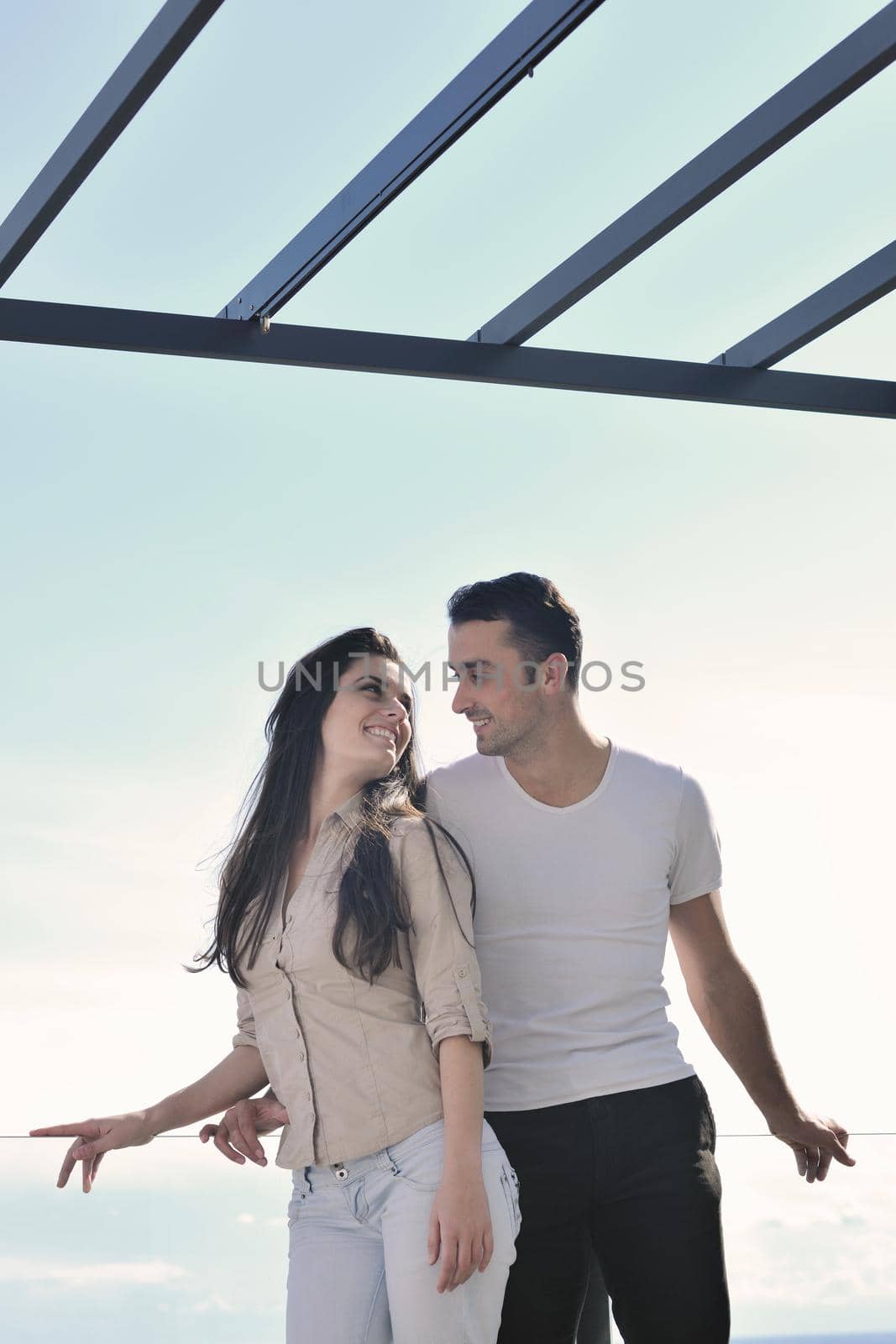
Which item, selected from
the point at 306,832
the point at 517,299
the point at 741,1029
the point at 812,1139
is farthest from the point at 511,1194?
the point at 517,299

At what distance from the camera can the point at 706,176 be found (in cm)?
202

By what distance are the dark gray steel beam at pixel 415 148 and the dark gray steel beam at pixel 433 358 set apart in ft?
0.25

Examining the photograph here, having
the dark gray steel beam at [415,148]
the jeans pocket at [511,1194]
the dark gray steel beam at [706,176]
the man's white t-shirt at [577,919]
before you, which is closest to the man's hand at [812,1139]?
the man's white t-shirt at [577,919]

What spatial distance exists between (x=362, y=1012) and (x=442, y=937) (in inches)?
5.2

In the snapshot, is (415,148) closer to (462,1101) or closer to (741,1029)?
(462,1101)

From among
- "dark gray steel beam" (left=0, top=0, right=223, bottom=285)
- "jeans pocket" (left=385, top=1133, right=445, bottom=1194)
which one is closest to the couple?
"jeans pocket" (left=385, top=1133, right=445, bottom=1194)

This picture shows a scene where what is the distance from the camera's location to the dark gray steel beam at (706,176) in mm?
1816

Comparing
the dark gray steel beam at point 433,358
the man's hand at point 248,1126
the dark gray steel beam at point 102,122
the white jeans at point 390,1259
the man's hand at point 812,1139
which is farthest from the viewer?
the man's hand at point 812,1139

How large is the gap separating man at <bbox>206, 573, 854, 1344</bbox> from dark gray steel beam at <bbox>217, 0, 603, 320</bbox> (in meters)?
0.53

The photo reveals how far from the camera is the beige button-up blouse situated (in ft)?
5.59

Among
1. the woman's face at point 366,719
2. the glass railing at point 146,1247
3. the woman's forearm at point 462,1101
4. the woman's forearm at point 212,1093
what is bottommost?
the glass railing at point 146,1247

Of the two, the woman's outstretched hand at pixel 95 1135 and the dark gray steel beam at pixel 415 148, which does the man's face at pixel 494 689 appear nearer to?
the dark gray steel beam at pixel 415 148

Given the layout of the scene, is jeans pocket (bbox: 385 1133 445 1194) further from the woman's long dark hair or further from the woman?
the woman's long dark hair

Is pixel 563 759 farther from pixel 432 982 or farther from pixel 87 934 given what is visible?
pixel 87 934
